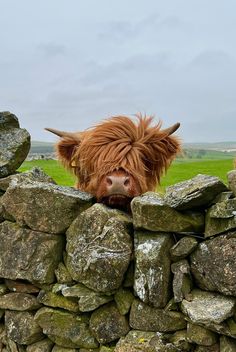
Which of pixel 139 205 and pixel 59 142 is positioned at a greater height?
pixel 59 142

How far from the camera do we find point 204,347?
369cm

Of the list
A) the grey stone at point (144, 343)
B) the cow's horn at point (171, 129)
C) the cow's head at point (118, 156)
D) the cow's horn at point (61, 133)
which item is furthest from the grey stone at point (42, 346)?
the cow's horn at point (171, 129)

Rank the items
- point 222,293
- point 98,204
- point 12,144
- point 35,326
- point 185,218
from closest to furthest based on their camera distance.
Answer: point 222,293 < point 185,218 < point 98,204 < point 35,326 < point 12,144

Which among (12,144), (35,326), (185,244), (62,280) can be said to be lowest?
(35,326)

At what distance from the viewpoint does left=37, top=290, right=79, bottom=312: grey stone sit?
171 inches

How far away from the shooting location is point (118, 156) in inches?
184

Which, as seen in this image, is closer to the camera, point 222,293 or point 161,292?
point 222,293

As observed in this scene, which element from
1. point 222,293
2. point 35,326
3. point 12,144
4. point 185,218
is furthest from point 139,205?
point 12,144

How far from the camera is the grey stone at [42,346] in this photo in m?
4.67

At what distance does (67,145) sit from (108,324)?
2.38 metres

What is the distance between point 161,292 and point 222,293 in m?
0.55

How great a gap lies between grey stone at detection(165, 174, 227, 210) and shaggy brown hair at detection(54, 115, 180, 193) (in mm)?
881

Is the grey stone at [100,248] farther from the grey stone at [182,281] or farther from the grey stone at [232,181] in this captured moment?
the grey stone at [232,181]

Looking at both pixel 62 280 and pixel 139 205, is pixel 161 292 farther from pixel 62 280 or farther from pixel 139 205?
pixel 62 280
